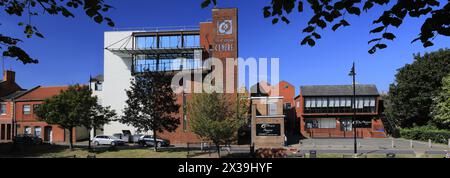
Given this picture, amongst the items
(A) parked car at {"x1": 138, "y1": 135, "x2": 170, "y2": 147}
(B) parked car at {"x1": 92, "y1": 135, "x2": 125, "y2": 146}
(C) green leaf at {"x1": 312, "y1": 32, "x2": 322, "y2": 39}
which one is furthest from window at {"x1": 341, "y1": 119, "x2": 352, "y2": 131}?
(C) green leaf at {"x1": 312, "y1": 32, "x2": 322, "y2": 39}

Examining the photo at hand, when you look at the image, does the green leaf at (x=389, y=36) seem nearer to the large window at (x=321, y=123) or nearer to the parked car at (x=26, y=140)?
the parked car at (x=26, y=140)

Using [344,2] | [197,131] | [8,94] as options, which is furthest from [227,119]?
[8,94]

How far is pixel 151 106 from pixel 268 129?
13.9 m

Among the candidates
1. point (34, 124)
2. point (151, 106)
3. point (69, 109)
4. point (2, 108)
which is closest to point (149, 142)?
point (151, 106)

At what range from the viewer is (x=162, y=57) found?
4834 cm

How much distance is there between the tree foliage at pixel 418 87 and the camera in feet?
160

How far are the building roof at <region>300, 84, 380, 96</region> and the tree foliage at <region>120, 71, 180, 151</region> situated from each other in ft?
87.7

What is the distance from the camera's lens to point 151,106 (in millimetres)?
33031

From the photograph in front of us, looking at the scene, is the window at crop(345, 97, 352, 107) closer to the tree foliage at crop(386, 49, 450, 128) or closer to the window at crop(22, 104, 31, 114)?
the tree foliage at crop(386, 49, 450, 128)

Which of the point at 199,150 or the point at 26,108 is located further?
the point at 26,108

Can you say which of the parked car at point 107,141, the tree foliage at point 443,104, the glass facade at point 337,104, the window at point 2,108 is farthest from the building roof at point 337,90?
the window at point 2,108

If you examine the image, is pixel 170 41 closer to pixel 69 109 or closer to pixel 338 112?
pixel 69 109

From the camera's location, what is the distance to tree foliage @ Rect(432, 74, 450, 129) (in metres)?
41.8
